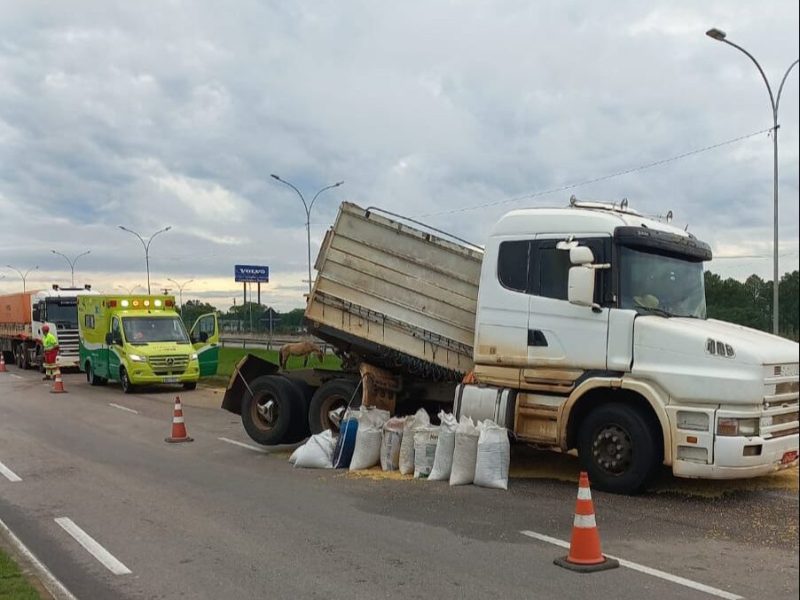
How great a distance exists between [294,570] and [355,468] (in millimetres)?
3707

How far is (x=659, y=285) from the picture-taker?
8.22 meters

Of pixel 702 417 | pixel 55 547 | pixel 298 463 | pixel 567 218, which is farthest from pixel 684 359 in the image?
pixel 55 547

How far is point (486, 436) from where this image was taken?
8.34 m

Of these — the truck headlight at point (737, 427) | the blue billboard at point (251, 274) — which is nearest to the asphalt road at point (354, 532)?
the truck headlight at point (737, 427)

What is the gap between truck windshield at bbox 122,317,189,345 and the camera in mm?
20938

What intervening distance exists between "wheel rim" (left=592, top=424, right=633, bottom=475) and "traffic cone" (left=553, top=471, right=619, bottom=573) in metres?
2.28

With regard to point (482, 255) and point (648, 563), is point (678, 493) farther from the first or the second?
point (482, 255)

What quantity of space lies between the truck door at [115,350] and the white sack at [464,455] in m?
14.6

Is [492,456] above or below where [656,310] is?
below

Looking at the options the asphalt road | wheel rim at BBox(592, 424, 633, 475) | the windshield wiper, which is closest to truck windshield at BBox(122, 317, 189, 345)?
the asphalt road

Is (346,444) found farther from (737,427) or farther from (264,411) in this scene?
(737,427)

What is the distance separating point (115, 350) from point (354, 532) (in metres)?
16.1

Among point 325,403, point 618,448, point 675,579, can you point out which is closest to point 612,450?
point 618,448

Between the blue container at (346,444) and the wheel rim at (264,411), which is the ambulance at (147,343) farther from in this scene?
the blue container at (346,444)
